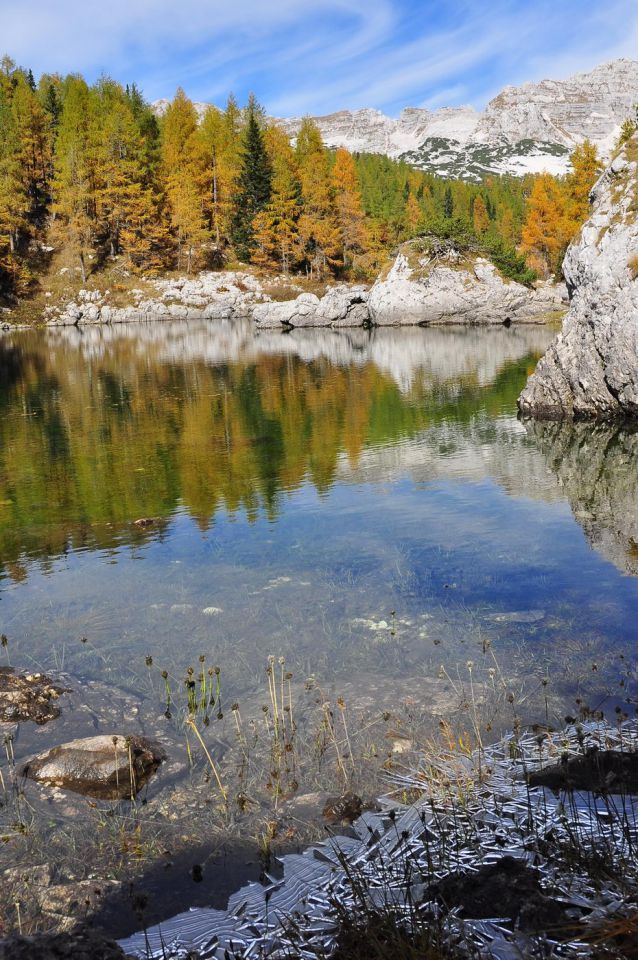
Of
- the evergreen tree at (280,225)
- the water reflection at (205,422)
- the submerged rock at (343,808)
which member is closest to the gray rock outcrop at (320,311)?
the water reflection at (205,422)

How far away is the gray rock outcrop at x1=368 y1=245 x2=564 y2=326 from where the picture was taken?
58.7m

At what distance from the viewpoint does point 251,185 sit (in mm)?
83438

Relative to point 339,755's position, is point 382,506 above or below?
above

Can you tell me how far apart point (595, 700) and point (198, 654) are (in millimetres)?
4329

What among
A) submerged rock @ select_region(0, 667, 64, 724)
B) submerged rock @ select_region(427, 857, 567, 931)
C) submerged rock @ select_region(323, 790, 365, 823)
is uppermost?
submerged rock @ select_region(427, 857, 567, 931)

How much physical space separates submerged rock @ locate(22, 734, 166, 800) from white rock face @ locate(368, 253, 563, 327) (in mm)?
56782

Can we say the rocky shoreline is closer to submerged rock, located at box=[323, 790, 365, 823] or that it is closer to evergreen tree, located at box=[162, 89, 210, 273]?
evergreen tree, located at box=[162, 89, 210, 273]

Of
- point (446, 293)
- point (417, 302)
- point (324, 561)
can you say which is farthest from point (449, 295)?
point (324, 561)

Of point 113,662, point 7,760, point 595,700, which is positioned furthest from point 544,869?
point 113,662

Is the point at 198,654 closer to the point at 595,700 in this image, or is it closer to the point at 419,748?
the point at 419,748

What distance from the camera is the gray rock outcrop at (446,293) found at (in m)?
58.7

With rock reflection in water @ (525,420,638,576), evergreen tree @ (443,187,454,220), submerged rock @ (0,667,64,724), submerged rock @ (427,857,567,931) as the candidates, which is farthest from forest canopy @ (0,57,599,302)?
submerged rock @ (427,857,567,931)

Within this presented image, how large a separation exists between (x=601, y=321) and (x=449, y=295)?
41.6 m

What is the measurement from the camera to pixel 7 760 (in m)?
6.12
